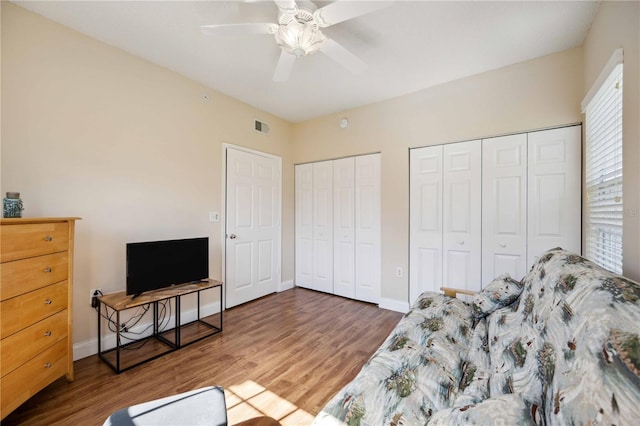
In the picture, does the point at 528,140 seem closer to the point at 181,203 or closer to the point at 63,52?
the point at 181,203

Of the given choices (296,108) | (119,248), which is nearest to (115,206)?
(119,248)

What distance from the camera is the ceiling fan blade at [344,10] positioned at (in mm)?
1441

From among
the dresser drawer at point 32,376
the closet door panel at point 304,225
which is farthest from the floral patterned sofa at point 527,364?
the closet door panel at point 304,225

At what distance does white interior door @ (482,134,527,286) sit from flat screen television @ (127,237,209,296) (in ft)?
9.91

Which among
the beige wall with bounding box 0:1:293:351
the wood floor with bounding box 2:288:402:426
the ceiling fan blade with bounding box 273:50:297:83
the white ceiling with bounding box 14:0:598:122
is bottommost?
the wood floor with bounding box 2:288:402:426

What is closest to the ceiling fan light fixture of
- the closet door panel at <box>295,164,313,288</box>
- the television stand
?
the television stand

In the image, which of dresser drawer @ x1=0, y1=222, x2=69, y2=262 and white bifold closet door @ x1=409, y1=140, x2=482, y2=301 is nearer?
dresser drawer @ x1=0, y1=222, x2=69, y2=262

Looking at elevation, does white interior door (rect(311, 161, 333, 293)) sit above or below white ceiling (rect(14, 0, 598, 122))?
below

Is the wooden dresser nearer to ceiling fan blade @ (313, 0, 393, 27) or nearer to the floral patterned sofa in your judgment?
the floral patterned sofa

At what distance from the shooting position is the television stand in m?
2.11

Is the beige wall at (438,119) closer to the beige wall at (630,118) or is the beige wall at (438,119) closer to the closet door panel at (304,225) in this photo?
the closet door panel at (304,225)

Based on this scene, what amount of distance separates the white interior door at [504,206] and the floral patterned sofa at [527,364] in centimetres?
103

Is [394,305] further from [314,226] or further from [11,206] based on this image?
[11,206]

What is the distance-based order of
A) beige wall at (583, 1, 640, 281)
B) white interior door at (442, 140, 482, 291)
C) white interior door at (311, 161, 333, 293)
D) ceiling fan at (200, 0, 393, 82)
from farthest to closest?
white interior door at (311, 161, 333, 293) → white interior door at (442, 140, 482, 291) → ceiling fan at (200, 0, 393, 82) → beige wall at (583, 1, 640, 281)
